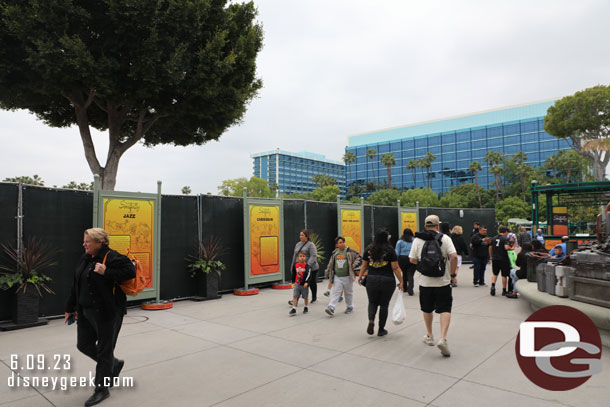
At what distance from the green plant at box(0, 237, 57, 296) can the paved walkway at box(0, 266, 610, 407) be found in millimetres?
854

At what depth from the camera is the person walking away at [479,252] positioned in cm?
1190

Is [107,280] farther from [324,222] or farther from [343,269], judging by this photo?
[324,222]

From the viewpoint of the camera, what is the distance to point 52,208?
8.17 metres

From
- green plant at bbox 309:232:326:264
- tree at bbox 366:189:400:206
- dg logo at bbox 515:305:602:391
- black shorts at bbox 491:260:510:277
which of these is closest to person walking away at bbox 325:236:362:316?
dg logo at bbox 515:305:602:391

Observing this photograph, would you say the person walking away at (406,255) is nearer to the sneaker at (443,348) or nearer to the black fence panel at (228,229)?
the black fence panel at (228,229)

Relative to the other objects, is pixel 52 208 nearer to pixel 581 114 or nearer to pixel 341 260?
pixel 341 260

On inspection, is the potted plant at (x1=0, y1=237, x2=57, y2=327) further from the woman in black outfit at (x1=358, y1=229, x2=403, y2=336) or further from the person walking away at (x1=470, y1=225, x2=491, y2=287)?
the person walking away at (x1=470, y1=225, x2=491, y2=287)

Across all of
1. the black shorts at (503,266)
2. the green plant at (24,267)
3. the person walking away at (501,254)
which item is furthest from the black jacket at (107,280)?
the black shorts at (503,266)

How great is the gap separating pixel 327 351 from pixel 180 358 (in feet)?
6.61

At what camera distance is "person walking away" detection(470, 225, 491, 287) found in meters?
11.9

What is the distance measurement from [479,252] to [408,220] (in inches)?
257

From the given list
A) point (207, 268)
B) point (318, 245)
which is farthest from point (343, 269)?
point (318, 245)

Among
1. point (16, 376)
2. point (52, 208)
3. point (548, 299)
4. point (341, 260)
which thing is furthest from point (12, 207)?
point (548, 299)

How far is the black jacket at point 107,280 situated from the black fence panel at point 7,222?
4.46 meters
